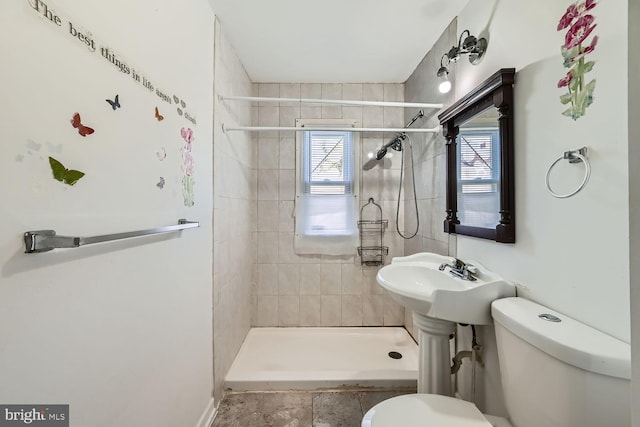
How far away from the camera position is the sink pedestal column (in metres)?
1.28

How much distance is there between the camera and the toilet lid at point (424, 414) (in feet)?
2.92

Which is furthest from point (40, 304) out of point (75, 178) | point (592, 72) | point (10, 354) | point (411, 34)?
point (411, 34)

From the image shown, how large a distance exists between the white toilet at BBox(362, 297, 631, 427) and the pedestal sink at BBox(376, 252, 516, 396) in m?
0.08

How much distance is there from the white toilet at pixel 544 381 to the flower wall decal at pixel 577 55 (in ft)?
2.22

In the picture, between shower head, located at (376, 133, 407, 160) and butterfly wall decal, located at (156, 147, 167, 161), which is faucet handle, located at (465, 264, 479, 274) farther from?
butterfly wall decal, located at (156, 147, 167, 161)

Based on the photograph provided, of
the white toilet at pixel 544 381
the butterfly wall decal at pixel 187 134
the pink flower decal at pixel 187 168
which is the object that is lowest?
the white toilet at pixel 544 381

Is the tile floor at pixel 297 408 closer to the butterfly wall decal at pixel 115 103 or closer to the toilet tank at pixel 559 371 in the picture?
A: the toilet tank at pixel 559 371

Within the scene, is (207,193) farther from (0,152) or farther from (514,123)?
(514,123)

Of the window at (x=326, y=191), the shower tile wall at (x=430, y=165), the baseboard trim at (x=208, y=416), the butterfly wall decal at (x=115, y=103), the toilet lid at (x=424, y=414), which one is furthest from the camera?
the window at (x=326, y=191)

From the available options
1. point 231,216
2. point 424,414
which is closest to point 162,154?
point 231,216

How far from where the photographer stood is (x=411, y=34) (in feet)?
5.77

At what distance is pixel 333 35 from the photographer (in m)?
1.77

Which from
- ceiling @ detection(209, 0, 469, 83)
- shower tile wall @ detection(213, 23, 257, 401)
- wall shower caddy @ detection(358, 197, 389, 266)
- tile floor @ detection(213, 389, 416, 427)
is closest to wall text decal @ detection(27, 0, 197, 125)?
shower tile wall @ detection(213, 23, 257, 401)

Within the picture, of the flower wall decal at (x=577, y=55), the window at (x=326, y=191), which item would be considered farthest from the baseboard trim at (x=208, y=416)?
the flower wall decal at (x=577, y=55)
